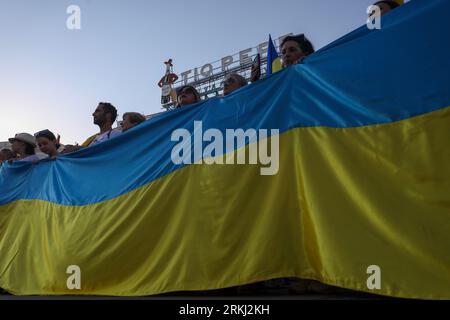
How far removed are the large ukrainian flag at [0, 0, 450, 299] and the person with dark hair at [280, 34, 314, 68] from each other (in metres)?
0.62

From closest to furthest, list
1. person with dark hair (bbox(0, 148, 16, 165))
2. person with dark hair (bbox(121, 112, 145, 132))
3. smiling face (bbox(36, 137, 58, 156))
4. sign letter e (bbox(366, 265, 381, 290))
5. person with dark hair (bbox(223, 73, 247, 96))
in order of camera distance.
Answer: sign letter e (bbox(366, 265, 381, 290)), person with dark hair (bbox(223, 73, 247, 96)), person with dark hair (bbox(121, 112, 145, 132)), smiling face (bbox(36, 137, 58, 156)), person with dark hair (bbox(0, 148, 16, 165))

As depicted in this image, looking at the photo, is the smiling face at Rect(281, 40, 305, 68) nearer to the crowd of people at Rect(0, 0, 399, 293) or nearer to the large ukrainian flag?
the crowd of people at Rect(0, 0, 399, 293)

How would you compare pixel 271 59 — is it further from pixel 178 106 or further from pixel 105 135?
pixel 105 135

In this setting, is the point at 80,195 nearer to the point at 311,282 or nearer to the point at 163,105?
the point at 311,282

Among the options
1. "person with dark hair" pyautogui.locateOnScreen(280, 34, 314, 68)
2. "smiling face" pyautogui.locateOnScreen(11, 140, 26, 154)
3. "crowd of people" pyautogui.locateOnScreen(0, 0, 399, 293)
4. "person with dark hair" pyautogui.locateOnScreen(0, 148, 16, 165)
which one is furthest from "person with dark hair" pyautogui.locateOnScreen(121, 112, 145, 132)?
"person with dark hair" pyautogui.locateOnScreen(0, 148, 16, 165)

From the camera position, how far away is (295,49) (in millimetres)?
3561

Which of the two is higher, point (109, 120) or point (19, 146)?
point (109, 120)

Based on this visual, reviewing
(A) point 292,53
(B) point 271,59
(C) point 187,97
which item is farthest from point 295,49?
(C) point 187,97

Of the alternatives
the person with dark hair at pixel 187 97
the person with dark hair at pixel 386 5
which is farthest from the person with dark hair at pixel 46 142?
the person with dark hair at pixel 386 5

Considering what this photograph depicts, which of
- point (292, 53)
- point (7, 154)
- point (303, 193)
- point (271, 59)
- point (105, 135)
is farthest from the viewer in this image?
point (7, 154)

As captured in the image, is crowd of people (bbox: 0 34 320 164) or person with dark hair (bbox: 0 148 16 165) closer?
crowd of people (bbox: 0 34 320 164)

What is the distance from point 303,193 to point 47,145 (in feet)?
11.7

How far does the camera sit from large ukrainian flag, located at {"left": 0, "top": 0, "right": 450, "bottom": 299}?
2.15 m
